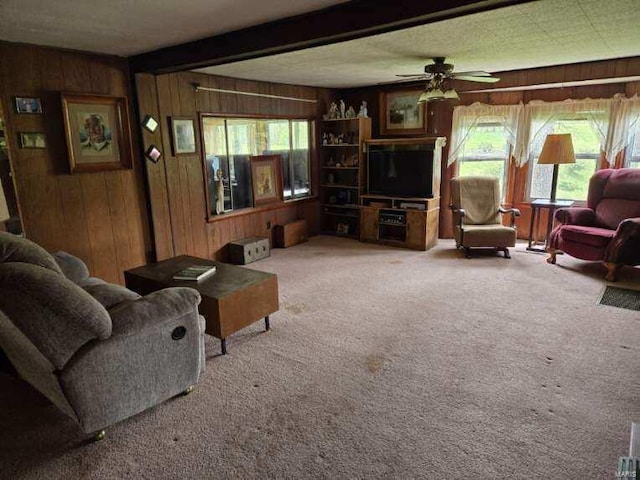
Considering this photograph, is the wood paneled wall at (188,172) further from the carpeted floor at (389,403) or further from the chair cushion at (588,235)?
the chair cushion at (588,235)

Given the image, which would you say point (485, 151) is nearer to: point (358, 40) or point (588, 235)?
point (588, 235)

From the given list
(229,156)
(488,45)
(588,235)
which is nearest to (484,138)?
(588,235)

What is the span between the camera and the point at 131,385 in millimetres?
2041

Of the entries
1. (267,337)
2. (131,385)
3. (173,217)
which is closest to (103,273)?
(173,217)

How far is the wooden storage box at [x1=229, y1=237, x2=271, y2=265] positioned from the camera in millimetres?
4859

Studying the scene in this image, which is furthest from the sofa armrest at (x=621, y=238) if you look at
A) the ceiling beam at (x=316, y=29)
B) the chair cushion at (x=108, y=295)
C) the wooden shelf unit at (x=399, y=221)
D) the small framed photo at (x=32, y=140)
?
the small framed photo at (x=32, y=140)

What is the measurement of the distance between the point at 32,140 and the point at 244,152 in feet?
7.71

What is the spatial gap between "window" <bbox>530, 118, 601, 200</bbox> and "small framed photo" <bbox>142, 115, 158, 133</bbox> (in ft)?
15.7

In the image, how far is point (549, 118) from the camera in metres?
5.29

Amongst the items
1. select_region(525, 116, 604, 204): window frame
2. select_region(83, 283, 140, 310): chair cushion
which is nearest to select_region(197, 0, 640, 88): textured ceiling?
select_region(525, 116, 604, 204): window frame

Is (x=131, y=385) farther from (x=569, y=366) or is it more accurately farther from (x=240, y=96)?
(x=240, y=96)

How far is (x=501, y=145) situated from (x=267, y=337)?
4489 millimetres

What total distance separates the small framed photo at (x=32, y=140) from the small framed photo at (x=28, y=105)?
0.17m

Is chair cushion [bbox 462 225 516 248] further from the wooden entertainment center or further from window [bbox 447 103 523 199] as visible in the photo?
window [bbox 447 103 523 199]
